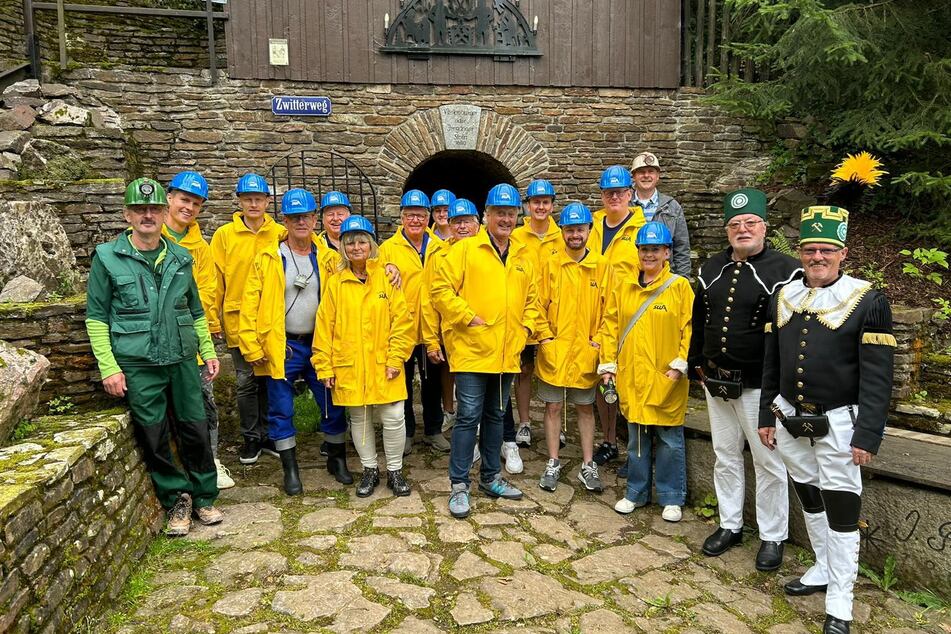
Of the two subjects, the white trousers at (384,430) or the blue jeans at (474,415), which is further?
the white trousers at (384,430)

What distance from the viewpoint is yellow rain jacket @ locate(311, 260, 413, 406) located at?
4.00 m

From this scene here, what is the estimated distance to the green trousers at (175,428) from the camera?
11.5 ft

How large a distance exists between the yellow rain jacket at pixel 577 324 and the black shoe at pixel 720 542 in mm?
1182

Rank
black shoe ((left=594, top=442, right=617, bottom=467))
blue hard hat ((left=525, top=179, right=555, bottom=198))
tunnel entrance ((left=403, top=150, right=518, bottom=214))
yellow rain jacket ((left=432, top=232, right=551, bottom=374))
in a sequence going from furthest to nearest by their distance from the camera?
tunnel entrance ((left=403, top=150, right=518, bottom=214)) → black shoe ((left=594, top=442, right=617, bottom=467)) → blue hard hat ((left=525, top=179, right=555, bottom=198)) → yellow rain jacket ((left=432, top=232, right=551, bottom=374))

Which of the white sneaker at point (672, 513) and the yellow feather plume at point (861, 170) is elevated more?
the yellow feather plume at point (861, 170)

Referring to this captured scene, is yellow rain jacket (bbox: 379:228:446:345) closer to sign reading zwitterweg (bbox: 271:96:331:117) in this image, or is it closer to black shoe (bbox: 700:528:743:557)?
black shoe (bbox: 700:528:743:557)

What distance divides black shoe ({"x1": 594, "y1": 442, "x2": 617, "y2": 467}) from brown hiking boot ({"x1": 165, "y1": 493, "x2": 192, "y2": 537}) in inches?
110

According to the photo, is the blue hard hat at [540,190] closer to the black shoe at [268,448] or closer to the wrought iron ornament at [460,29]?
the black shoe at [268,448]

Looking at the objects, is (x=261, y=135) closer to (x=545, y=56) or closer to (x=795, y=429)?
(x=545, y=56)

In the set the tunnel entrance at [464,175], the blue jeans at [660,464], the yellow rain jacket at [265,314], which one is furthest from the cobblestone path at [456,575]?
the tunnel entrance at [464,175]

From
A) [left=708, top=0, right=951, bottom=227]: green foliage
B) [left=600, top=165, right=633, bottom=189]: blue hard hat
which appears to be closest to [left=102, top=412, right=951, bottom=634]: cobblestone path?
[left=600, top=165, right=633, bottom=189]: blue hard hat

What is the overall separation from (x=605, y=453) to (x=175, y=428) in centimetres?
298

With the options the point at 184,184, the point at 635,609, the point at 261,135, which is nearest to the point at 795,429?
the point at 635,609

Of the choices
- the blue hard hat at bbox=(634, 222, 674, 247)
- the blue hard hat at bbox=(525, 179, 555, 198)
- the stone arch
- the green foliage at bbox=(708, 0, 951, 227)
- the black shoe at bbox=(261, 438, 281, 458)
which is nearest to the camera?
the blue hard hat at bbox=(634, 222, 674, 247)
